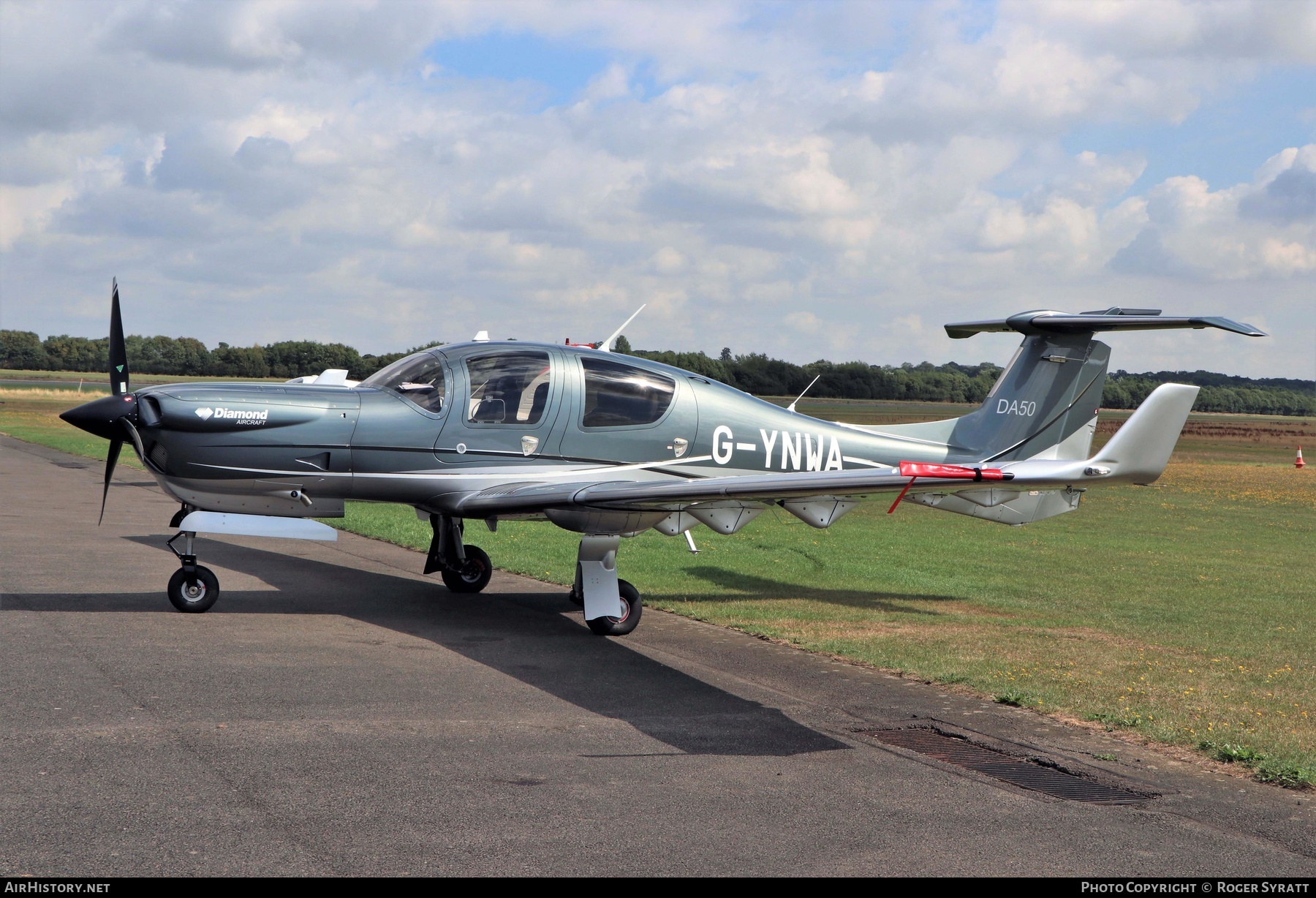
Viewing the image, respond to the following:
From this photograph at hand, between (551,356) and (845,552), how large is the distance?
23.9ft

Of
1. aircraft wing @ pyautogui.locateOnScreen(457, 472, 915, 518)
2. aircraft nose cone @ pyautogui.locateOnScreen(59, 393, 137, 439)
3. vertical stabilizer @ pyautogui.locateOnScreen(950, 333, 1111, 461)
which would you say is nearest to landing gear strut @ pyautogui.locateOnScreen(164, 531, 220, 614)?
aircraft nose cone @ pyautogui.locateOnScreen(59, 393, 137, 439)

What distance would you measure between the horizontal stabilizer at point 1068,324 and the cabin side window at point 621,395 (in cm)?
444

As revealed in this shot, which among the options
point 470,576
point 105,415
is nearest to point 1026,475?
point 470,576

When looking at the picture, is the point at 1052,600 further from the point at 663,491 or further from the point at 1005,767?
the point at 1005,767

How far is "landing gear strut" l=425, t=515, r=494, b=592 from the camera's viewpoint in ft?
39.1

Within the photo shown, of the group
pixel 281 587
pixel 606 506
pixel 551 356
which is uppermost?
pixel 551 356

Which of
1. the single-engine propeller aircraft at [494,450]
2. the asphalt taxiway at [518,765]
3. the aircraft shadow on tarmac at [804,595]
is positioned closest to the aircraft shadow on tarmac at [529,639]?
the asphalt taxiway at [518,765]

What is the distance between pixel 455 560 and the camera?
11953 millimetres

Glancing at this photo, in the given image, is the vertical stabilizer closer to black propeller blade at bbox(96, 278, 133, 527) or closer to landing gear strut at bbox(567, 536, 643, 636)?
landing gear strut at bbox(567, 536, 643, 636)

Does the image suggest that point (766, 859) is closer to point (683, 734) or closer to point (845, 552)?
point (683, 734)

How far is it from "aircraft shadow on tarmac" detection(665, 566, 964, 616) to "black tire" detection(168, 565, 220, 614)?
15.9 feet

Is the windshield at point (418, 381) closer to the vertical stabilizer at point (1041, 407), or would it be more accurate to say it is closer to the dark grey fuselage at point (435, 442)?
the dark grey fuselage at point (435, 442)

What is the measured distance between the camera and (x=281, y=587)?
11930 mm
